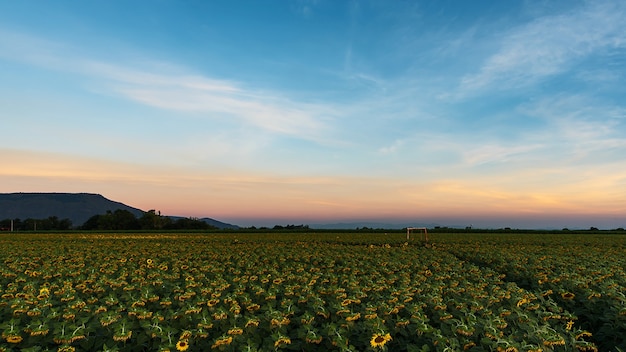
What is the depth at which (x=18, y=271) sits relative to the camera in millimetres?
11688

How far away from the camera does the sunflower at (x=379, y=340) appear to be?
5395 mm

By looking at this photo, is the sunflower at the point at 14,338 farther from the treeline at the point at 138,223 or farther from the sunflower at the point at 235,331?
the treeline at the point at 138,223

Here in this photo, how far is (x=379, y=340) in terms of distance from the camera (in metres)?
5.51

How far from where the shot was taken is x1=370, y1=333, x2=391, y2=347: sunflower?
5.39 m

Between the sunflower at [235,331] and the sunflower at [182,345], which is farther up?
the sunflower at [235,331]

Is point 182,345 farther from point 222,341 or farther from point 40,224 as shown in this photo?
point 40,224

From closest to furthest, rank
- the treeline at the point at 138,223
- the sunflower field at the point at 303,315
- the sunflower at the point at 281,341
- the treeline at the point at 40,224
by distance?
the sunflower at the point at 281,341 < the sunflower field at the point at 303,315 < the treeline at the point at 138,223 < the treeline at the point at 40,224

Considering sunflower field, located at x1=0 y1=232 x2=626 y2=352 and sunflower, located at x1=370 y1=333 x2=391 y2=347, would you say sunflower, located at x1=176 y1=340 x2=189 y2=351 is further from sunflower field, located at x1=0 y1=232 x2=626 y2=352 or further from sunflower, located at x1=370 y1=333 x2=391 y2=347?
sunflower, located at x1=370 y1=333 x2=391 y2=347

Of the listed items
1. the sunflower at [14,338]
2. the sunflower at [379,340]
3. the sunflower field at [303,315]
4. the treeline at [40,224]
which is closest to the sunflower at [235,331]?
the sunflower field at [303,315]

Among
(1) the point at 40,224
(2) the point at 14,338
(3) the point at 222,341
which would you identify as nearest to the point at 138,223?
(1) the point at 40,224

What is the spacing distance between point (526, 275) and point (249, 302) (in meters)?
9.83

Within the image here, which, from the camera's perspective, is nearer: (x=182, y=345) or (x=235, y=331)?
(x=182, y=345)

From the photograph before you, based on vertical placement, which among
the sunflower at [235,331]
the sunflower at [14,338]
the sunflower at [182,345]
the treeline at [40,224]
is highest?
the sunflower at [235,331]

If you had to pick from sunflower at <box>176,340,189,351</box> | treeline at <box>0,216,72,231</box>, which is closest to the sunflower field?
sunflower at <box>176,340,189,351</box>
